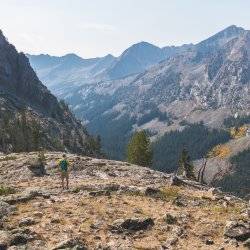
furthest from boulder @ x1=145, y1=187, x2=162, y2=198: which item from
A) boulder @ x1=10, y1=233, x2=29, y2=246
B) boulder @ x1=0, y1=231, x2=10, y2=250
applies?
boulder @ x1=0, y1=231, x2=10, y2=250

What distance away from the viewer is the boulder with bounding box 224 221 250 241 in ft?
98.1

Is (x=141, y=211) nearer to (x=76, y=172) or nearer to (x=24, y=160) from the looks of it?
(x=76, y=172)

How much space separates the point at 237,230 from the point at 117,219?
771cm

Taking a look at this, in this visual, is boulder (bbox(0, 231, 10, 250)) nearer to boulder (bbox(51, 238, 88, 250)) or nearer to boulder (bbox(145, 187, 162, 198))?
Answer: boulder (bbox(51, 238, 88, 250))

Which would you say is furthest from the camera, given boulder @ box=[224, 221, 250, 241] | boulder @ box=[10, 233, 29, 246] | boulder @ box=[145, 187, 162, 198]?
boulder @ box=[145, 187, 162, 198]

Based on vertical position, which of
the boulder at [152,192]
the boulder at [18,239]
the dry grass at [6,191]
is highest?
the dry grass at [6,191]

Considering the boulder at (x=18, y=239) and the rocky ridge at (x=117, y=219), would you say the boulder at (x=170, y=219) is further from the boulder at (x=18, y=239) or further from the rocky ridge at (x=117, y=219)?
the boulder at (x=18, y=239)

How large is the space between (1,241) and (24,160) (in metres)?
38.5

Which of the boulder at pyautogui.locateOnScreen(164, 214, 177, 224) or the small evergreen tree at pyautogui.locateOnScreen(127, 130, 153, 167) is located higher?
the boulder at pyautogui.locateOnScreen(164, 214, 177, 224)

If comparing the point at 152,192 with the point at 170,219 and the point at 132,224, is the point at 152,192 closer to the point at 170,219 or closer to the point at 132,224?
the point at 170,219

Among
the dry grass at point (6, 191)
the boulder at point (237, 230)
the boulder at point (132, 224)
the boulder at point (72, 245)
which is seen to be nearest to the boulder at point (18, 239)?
the boulder at point (72, 245)

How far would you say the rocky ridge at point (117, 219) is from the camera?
28.0 m

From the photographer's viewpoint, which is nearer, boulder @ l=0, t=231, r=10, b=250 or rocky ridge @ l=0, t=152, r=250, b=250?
boulder @ l=0, t=231, r=10, b=250

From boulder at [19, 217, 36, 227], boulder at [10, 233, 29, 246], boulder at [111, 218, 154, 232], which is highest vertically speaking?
boulder at [19, 217, 36, 227]
